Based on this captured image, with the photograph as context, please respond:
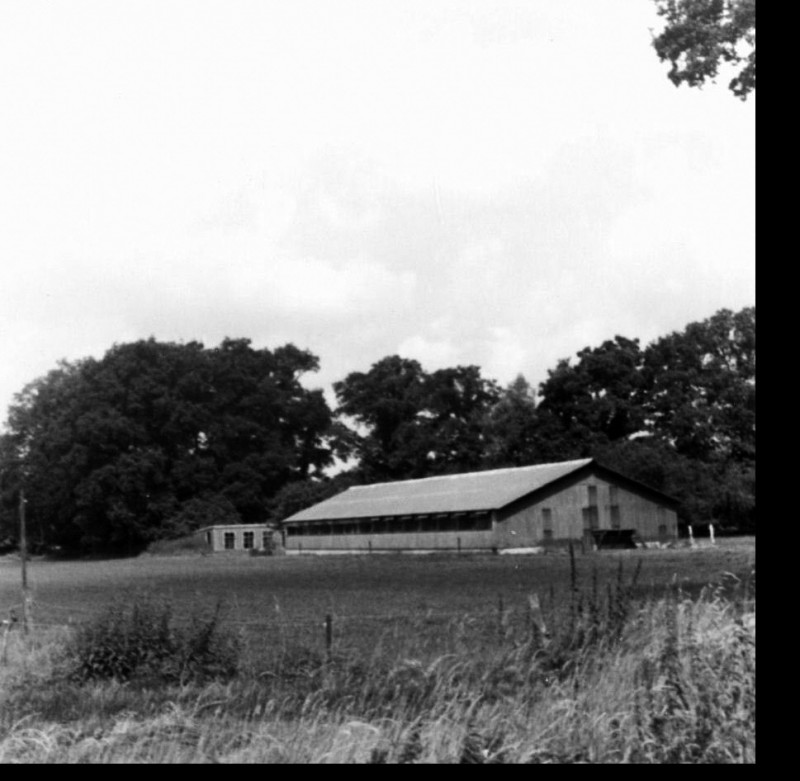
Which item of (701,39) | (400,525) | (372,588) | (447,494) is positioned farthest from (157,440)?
(701,39)

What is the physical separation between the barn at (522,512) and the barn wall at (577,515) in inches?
2.0

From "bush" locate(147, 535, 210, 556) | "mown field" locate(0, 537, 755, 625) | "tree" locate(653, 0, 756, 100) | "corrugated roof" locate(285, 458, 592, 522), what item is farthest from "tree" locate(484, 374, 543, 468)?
"tree" locate(653, 0, 756, 100)

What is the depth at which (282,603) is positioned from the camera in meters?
25.4

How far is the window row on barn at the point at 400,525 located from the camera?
187ft

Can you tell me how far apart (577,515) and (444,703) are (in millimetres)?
50029

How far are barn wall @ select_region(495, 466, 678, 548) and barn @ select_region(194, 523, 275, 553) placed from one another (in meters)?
33.2

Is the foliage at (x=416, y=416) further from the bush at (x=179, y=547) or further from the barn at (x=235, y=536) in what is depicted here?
the bush at (x=179, y=547)

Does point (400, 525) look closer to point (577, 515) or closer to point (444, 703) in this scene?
point (577, 515)

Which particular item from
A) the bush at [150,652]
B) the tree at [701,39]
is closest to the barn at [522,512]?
the tree at [701,39]

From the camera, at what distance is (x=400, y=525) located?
208 feet

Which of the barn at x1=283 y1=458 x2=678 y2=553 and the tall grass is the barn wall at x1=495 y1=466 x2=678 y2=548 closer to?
the barn at x1=283 y1=458 x2=678 y2=553

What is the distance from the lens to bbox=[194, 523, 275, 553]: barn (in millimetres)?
85000

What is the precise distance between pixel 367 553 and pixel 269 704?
5768cm
